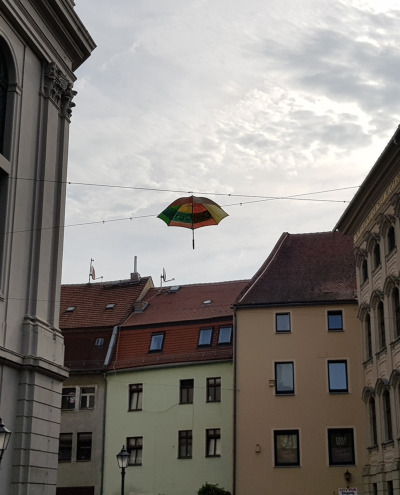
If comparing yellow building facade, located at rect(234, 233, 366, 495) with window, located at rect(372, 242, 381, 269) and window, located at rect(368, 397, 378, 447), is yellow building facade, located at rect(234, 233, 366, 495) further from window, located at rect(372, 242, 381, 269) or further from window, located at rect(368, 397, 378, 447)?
window, located at rect(372, 242, 381, 269)

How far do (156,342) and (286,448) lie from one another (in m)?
9.87

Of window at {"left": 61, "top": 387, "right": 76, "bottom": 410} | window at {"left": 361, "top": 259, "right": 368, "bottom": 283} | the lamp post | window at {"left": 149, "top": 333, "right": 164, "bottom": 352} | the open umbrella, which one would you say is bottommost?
the lamp post

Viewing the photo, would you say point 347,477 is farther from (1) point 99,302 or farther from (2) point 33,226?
(2) point 33,226

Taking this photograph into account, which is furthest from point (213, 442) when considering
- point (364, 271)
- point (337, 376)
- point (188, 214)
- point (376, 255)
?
point (188, 214)

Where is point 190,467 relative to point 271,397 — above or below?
below

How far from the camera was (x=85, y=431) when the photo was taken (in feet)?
147

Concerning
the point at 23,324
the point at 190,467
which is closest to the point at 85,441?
the point at 190,467

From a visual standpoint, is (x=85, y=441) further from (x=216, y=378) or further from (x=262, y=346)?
(x=262, y=346)

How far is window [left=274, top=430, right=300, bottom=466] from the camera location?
3941 cm

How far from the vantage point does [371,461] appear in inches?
1379

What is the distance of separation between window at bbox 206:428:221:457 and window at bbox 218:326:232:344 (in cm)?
458

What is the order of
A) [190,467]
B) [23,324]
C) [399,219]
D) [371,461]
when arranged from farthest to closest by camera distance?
[190,467], [371,461], [399,219], [23,324]

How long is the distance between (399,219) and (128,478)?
20.6 metres

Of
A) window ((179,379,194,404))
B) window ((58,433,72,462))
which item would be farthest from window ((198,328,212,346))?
window ((58,433,72,462))
